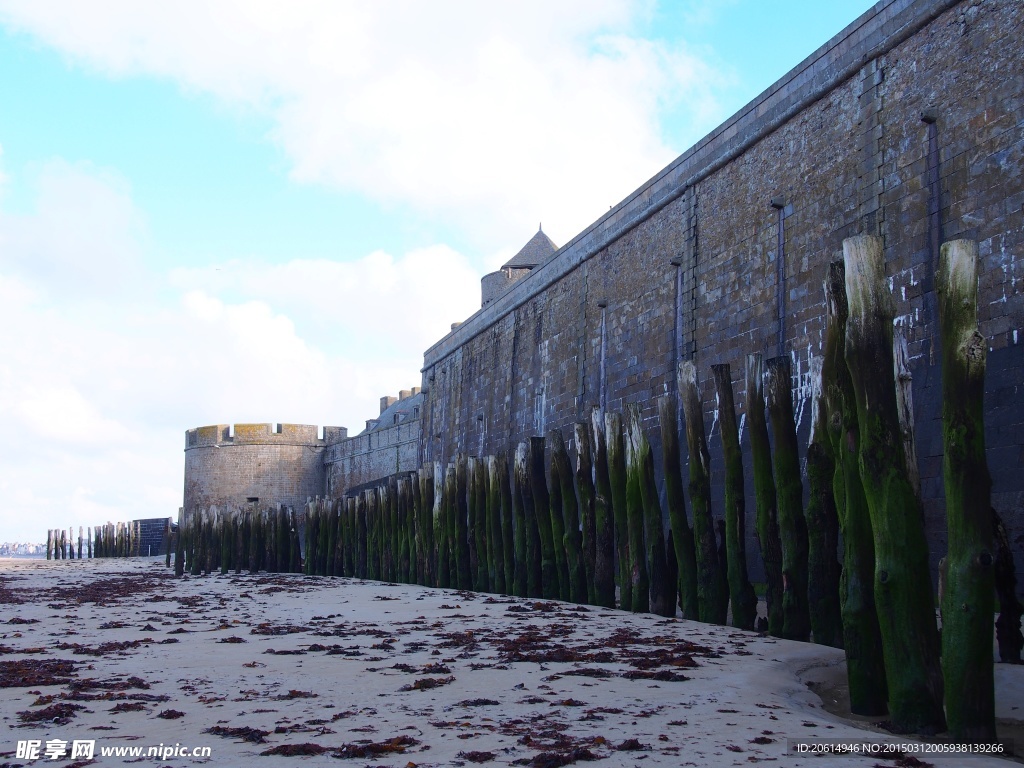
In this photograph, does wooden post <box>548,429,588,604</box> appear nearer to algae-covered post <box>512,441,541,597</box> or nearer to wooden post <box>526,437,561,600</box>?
wooden post <box>526,437,561,600</box>

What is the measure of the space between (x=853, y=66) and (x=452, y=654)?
8.69m

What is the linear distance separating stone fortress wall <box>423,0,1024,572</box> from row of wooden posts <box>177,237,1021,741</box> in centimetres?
186

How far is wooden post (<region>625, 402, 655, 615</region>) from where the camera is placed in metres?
9.50

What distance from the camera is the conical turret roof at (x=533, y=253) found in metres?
40.2

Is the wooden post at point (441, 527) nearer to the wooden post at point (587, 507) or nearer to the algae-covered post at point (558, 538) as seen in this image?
the algae-covered post at point (558, 538)

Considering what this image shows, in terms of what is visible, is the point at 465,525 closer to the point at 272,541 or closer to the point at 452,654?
the point at 452,654

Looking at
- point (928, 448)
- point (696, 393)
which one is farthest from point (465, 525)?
point (928, 448)

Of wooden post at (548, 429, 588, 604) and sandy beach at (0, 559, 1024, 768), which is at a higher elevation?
wooden post at (548, 429, 588, 604)

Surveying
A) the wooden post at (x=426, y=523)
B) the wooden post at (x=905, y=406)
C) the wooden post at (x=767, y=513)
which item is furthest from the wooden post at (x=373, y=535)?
the wooden post at (x=905, y=406)

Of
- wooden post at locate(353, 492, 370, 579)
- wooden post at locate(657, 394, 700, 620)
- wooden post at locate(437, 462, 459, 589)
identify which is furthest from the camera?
wooden post at locate(353, 492, 370, 579)

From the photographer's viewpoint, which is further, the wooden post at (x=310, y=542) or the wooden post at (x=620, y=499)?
the wooden post at (x=310, y=542)

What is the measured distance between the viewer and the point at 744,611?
322 inches

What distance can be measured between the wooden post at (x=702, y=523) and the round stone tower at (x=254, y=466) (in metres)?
33.0

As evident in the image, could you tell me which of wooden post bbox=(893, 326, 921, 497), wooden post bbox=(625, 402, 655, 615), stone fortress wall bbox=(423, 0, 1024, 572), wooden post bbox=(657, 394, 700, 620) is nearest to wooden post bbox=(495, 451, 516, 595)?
wooden post bbox=(625, 402, 655, 615)
